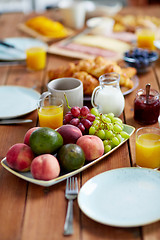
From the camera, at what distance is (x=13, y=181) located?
98 cm

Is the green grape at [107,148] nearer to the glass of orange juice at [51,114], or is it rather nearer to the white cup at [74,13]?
the glass of orange juice at [51,114]

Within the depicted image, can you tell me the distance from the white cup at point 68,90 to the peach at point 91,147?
0.98ft

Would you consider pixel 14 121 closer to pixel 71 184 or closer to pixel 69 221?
pixel 71 184

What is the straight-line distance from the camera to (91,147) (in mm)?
998

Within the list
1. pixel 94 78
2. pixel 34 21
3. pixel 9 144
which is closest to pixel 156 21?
pixel 34 21

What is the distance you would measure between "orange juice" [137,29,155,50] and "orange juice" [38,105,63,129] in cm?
103

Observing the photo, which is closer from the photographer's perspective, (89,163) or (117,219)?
(117,219)

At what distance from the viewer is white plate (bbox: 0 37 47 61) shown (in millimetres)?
1988

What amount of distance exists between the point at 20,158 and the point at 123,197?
32 centimetres

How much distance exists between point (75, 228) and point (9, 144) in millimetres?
495

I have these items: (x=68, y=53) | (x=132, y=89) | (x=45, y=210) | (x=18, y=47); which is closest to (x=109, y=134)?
(x=45, y=210)

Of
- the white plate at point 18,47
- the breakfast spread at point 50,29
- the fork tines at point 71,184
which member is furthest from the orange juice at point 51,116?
the breakfast spread at point 50,29

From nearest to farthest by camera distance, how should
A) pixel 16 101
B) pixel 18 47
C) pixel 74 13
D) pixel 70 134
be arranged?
pixel 70 134, pixel 16 101, pixel 18 47, pixel 74 13

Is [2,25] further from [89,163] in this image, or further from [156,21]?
[89,163]
